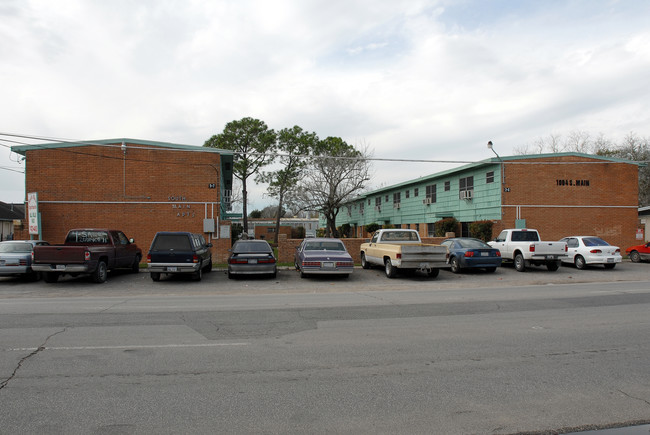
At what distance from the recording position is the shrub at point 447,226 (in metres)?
31.8

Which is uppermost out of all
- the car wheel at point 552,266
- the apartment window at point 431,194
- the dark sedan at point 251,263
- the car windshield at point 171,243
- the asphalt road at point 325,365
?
the apartment window at point 431,194

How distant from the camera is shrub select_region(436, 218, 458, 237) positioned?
31781mm

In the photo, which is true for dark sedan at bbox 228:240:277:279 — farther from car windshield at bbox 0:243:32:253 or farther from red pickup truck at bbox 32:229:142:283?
car windshield at bbox 0:243:32:253

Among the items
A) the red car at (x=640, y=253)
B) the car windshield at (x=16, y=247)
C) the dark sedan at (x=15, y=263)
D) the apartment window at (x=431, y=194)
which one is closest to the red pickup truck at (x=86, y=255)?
the dark sedan at (x=15, y=263)

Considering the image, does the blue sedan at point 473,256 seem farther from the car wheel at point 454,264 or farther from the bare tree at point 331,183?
the bare tree at point 331,183

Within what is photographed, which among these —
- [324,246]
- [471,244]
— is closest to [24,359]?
[324,246]

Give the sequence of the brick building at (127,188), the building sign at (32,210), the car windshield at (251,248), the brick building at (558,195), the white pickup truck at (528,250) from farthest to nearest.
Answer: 1. the brick building at (558,195)
2. the brick building at (127,188)
3. the building sign at (32,210)
4. the white pickup truck at (528,250)
5. the car windshield at (251,248)

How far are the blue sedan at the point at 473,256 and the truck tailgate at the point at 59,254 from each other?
1422 cm

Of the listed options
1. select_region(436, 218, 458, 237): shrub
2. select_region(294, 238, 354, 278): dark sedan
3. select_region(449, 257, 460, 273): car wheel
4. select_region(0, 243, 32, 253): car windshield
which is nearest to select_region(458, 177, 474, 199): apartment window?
select_region(436, 218, 458, 237): shrub

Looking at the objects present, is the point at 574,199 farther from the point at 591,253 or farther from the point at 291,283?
the point at 291,283

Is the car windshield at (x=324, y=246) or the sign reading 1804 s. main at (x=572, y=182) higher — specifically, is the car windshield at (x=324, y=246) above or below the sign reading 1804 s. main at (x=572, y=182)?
below

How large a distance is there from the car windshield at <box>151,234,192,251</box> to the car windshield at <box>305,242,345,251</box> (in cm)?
456

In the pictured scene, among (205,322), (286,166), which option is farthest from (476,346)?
(286,166)

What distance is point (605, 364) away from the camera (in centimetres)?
580
